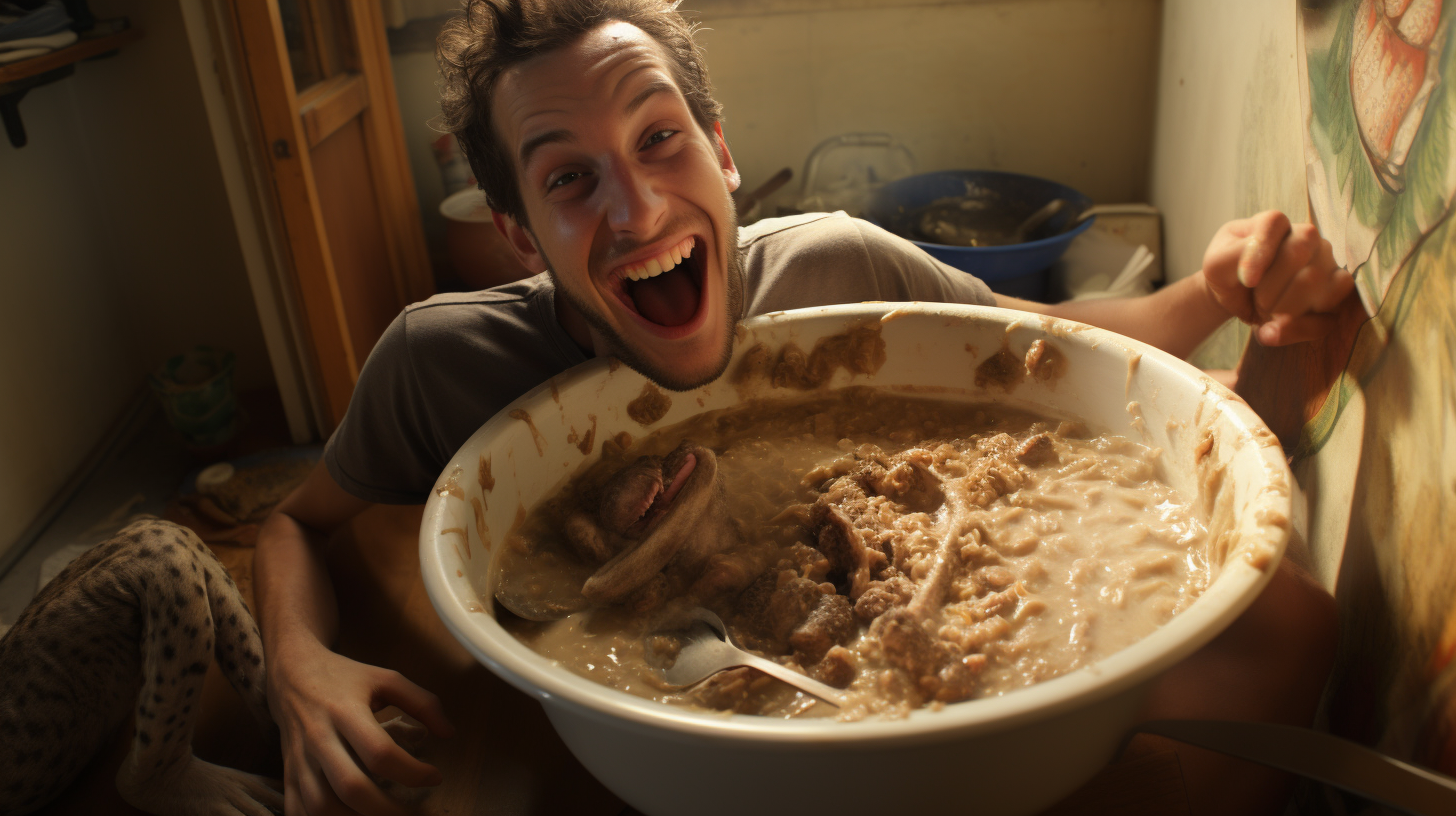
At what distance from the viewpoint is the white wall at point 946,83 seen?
8.24 feet

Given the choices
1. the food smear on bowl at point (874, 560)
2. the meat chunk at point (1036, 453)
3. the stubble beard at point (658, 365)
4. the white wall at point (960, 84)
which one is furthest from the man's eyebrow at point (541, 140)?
the white wall at point (960, 84)

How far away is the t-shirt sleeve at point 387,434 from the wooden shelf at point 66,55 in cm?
116

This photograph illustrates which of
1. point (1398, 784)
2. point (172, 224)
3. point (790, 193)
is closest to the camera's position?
point (1398, 784)

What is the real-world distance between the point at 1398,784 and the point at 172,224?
2860 millimetres

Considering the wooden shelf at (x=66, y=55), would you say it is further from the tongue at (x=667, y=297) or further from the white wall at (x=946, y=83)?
the tongue at (x=667, y=297)

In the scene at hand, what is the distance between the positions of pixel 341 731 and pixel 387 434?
0.43m

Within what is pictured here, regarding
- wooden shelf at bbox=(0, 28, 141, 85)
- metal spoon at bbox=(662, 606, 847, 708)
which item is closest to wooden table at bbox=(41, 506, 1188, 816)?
metal spoon at bbox=(662, 606, 847, 708)

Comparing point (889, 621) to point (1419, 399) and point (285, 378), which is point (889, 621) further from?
point (285, 378)

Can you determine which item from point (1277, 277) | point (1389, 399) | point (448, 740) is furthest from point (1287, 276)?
point (448, 740)

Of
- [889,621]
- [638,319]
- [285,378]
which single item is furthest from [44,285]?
[889,621]

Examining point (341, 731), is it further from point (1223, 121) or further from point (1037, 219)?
point (1037, 219)

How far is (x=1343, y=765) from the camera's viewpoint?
495 mm

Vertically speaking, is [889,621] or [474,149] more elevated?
[474,149]

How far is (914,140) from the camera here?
2705 millimetres
